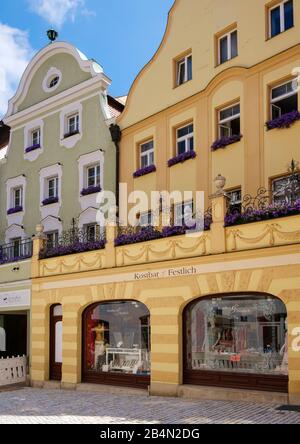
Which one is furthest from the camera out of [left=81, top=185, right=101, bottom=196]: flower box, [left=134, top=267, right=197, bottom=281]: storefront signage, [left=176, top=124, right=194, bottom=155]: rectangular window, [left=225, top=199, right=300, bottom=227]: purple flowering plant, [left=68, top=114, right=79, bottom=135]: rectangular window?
[left=68, top=114, right=79, bottom=135]: rectangular window

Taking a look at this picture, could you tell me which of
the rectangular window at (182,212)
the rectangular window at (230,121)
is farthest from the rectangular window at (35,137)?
the rectangular window at (230,121)

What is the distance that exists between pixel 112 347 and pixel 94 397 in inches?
84.1

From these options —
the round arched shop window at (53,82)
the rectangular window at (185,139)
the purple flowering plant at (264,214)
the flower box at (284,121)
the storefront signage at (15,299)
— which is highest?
the round arched shop window at (53,82)

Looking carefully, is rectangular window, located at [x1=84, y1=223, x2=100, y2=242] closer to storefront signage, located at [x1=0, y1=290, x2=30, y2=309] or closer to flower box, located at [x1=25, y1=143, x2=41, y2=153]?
storefront signage, located at [x1=0, y1=290, x2=30, y2=309]

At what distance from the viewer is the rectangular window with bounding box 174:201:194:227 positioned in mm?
18953

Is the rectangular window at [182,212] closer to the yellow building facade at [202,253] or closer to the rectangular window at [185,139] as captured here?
the yellow building facade at [202,253]

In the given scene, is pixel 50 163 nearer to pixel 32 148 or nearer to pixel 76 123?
pixel 32 148

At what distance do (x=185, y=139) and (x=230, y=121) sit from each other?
6.68ft

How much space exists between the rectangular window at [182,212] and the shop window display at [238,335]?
3.85 m

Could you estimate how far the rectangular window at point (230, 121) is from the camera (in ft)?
59.3

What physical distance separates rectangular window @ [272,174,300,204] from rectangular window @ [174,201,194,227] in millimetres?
3286

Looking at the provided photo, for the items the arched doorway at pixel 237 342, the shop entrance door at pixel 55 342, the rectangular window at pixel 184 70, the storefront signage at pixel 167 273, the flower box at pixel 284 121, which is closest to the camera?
the arched doorway at pixel 237 342

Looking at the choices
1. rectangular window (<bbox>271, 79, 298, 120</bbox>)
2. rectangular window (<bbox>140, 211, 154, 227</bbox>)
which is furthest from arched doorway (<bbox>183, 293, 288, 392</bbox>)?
rectangular window (<bbox>271, 79, 298, 120</bbox>)
